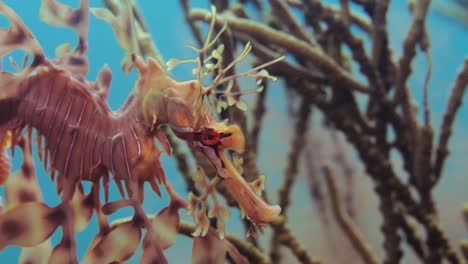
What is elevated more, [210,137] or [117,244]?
[210,137]

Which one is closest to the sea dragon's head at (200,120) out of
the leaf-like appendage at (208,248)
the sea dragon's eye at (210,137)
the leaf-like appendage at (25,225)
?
the sea dragon's eye at (210,137)

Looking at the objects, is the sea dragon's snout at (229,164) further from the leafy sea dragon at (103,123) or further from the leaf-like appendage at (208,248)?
the leaf-like appendage at (208,248)

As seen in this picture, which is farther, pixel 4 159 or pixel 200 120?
pixel 4 159

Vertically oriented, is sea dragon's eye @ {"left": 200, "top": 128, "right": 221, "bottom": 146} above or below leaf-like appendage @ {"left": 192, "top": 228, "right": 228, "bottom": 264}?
above

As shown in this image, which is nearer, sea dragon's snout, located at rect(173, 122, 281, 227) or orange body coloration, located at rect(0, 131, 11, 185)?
sea dragon's snout, located at rect(173, 122, 281, 227)

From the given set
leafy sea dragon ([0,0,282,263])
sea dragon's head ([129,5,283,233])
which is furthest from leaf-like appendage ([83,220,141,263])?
sea dragon's head ([129,5,283,233])

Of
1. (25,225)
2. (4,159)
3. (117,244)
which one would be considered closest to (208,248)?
(117,244)

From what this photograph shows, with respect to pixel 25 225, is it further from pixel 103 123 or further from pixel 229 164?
pixel 229 164

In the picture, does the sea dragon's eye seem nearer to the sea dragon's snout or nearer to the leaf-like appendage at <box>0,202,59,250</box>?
the sea dragon's snout
